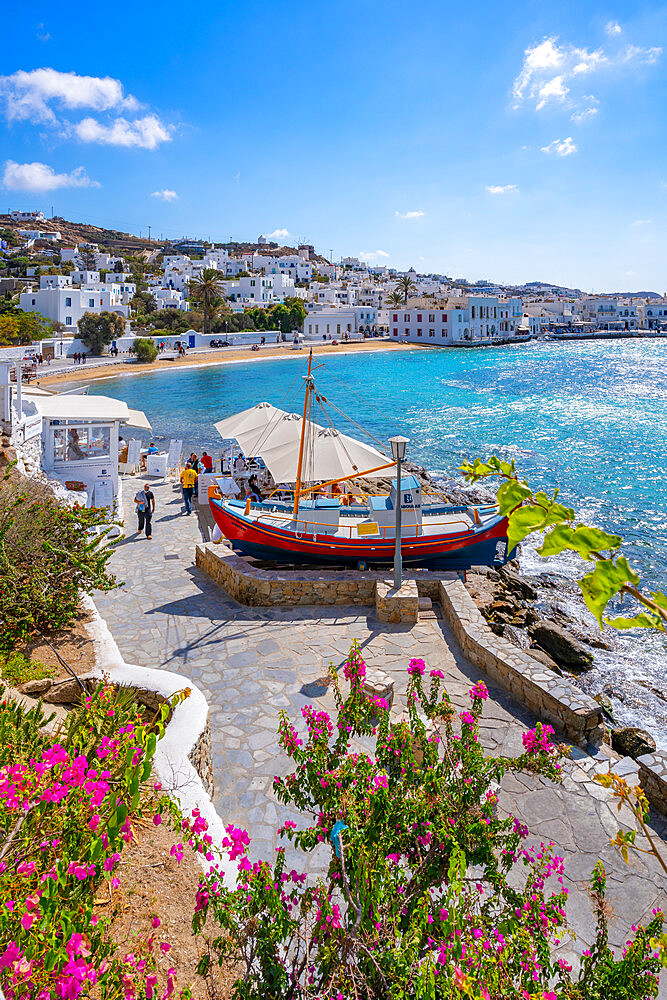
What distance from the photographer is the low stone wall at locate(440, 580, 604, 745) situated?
235 inches

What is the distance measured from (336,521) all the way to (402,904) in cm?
814

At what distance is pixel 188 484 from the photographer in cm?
1380

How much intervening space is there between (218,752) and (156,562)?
5877mm

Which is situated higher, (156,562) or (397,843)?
(397,843)

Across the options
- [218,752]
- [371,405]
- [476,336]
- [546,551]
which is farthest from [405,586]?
[476,336]

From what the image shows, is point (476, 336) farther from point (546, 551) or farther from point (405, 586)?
point (546, 551)

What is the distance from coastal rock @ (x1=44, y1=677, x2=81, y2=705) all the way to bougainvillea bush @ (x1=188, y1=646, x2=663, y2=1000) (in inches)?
114

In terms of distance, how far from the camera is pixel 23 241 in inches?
4498

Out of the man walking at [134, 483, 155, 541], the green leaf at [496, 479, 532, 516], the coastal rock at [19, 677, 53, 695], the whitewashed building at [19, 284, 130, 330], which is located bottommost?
the coastal rock at [19, 677, 53, 695]

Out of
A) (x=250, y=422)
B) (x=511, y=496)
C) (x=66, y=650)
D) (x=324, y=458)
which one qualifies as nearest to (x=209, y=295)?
(x=250, y=422)

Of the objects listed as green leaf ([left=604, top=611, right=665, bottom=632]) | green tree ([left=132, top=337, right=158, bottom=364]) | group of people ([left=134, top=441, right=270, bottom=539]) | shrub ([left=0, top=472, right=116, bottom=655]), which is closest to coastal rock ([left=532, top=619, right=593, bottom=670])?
group of people ([left=134, top=441, right=270, bottom=539])

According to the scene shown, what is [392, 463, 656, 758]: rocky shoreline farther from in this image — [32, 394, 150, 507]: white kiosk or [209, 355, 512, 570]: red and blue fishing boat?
[32, 394, 150, 507]: white kiosk

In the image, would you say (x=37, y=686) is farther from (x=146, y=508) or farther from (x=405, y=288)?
(x=405, y=288)

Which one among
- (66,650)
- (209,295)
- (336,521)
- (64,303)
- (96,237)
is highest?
(96,237)
